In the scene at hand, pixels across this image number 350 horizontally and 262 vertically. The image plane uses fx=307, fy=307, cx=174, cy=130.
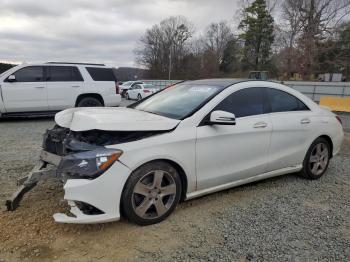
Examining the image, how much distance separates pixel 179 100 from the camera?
4.00 meters

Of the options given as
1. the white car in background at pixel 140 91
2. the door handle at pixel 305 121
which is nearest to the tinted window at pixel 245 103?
the door handle at pixel 305 121

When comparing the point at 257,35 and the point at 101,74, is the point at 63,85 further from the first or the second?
the point at 257,35

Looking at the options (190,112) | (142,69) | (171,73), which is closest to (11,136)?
(190,112)

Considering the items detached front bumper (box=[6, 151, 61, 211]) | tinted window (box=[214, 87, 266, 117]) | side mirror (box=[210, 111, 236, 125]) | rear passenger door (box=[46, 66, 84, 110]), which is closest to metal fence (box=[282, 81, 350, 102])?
rear passenger door (box=[46, 66, 84, 110])

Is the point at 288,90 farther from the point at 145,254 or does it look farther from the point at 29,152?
the point at 29,152

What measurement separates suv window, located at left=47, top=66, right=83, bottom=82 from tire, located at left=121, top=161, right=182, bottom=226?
8.19m

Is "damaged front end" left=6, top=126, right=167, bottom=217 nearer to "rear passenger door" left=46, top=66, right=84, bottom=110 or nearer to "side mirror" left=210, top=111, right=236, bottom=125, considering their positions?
"side mirror" left=210, top=111, right=236, bottom=125

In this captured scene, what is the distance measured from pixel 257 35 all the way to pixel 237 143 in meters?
47.4

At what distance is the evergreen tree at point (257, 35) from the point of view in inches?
1848

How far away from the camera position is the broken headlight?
9.33ft

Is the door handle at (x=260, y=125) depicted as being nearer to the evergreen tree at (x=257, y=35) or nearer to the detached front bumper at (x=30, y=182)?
the detached front bumper at (x=30, y=182)

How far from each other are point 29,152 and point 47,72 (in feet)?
16.1

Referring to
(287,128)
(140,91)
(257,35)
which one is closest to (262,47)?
(257,35)

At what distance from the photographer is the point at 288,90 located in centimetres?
453
